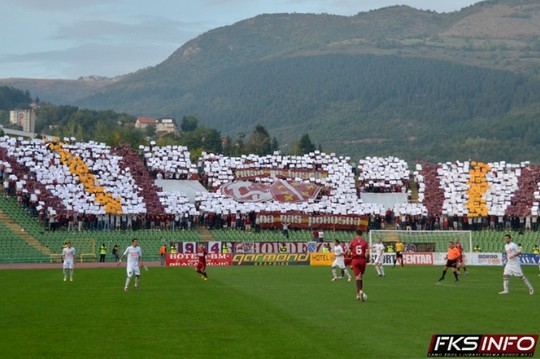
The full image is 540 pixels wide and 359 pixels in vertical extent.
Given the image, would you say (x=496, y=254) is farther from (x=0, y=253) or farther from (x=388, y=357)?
(x=388, y=357)

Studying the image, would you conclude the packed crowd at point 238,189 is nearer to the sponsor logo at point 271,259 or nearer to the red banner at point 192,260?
the red banner at point 192,260

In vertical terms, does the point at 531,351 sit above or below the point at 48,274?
above

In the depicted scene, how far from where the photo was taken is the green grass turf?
20.7 metres

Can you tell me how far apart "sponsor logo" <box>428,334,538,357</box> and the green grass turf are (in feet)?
2.06

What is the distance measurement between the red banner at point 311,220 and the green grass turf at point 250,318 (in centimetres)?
Answer: 4198

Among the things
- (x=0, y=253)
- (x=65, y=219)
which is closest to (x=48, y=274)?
(x=0, y=253)

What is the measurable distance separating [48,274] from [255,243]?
20869 millimetres

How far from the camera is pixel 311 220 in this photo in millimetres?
86438

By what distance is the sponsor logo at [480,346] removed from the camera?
1775 cm

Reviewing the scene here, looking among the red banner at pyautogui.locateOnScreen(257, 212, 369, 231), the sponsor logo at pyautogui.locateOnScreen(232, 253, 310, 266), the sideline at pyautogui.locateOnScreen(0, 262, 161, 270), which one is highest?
the red banner at pyautogui.locateOnScreen(257, 212, 369, 231)

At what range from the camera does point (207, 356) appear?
64.5 feet

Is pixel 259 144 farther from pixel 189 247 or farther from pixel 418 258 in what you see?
pixel 418 258

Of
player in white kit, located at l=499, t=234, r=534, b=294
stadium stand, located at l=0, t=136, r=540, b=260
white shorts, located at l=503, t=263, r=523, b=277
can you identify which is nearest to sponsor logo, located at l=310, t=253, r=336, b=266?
stadium stand, located at l=0, t=136, r=540, b=260

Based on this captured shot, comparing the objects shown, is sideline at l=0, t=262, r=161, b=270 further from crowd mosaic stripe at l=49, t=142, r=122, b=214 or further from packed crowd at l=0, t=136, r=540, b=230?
crowd mosaic stripe at l=49, t=142, r=122, b=214
